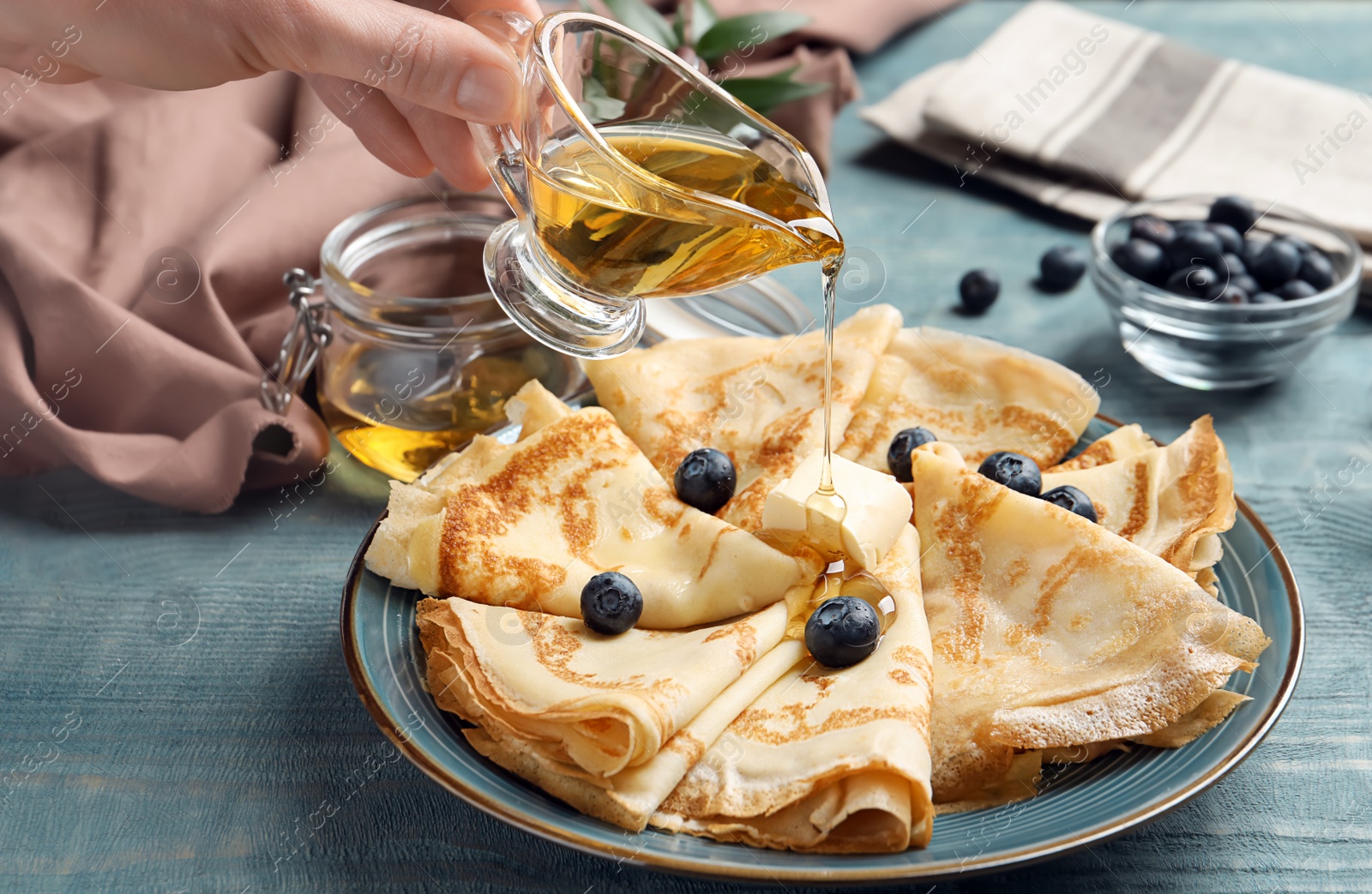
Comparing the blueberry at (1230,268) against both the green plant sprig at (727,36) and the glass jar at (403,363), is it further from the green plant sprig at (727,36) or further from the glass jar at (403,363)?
the glass jar at (403,363)

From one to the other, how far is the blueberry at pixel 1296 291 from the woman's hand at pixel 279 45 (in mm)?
2452

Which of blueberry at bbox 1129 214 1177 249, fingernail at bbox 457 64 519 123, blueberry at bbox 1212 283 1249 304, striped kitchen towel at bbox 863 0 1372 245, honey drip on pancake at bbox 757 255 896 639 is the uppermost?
fingernail at bbox 457 64 519 123

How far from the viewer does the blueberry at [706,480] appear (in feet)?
8.56

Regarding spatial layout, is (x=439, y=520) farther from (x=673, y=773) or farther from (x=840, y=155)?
(x=840, y=155)

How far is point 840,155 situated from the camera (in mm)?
4914

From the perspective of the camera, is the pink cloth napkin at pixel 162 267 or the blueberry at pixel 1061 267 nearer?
the pink cloth napkin at pixel 162 267

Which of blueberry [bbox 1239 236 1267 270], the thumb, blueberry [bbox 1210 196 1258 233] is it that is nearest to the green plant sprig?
blueberry [bbox 1210 196 1258 233]

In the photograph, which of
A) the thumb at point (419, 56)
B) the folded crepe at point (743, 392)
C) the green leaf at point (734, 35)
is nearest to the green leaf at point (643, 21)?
the green leaf at point (734, 35)

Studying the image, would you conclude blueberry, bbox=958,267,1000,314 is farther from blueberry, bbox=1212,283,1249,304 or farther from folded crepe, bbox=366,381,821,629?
folded crepe, bbox=366,381,821,629

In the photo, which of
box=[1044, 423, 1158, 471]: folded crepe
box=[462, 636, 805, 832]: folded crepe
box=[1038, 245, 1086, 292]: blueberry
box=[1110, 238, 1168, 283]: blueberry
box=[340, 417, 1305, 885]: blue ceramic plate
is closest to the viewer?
box=[340, 417, 1305, 885]: blue ceramic plate

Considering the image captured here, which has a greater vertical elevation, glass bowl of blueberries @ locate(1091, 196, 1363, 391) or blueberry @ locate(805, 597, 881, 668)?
blueberry @ locate(805, 597, 881, 668)

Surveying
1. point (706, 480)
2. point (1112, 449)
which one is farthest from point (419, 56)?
point (1112, 449)

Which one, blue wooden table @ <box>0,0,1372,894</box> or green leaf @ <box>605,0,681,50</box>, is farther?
green leaf @ <box>605,0,681,50</box>

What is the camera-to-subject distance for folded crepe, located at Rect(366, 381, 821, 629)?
2344 mm
